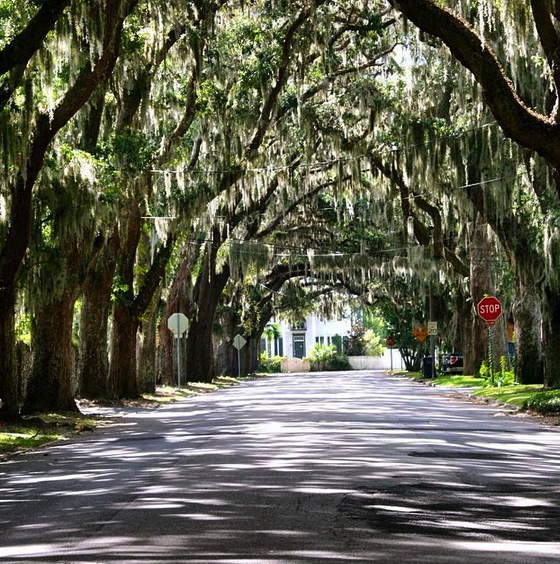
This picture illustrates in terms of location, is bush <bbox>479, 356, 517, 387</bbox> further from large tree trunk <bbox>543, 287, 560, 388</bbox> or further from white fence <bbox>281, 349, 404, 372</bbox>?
white fence <bbox>281, 349, 404, 372</bbox>

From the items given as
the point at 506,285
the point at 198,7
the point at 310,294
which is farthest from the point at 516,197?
the point at 310,294

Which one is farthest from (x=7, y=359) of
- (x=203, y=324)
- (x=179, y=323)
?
(x=203, y=324)

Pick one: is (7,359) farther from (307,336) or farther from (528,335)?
(307,336)

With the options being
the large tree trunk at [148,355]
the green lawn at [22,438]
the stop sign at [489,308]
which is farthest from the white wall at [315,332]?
the green lawn at [22,438]

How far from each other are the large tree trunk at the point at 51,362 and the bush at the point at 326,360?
81.1 meters

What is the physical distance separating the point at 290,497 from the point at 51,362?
1543 centimetres

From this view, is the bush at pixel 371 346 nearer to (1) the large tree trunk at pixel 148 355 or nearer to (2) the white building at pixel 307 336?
(2) the white building at pixel 307 336

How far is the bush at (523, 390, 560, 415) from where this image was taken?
70.2ft

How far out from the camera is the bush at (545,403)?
70.2 feet

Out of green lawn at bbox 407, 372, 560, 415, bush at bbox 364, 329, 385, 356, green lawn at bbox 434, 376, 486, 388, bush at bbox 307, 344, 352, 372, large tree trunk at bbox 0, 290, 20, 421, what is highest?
bush at bbox 364, 329, 385, 356

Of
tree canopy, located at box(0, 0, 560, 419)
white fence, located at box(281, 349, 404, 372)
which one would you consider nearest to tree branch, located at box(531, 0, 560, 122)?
tree canopy, located at box(0, 0, 560, 419)

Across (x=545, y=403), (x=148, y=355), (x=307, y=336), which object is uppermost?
(x=307, y=336)

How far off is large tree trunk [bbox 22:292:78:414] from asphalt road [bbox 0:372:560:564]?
617 centimetres

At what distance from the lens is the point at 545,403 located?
2183 cm
